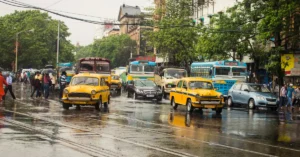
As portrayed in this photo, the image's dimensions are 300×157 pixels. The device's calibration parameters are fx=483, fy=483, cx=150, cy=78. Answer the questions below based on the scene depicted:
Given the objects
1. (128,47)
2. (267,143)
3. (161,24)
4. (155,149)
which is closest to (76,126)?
(155,149)

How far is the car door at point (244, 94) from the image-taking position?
29708 mm

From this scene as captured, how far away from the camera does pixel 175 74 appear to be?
40719mm

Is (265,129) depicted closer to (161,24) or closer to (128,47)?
(161,24)

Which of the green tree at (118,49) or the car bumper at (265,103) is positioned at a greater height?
the green tree at (118,49)

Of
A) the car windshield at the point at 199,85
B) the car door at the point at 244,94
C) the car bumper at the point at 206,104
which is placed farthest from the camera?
the car door at the point at 244,94

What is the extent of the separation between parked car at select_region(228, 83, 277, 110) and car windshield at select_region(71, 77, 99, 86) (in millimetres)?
10298

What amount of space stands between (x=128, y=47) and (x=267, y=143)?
89.8 metres

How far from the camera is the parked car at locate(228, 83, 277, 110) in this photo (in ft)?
93.9

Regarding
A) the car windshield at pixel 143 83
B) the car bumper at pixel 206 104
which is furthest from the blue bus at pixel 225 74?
the car bumper at pixel 206 104

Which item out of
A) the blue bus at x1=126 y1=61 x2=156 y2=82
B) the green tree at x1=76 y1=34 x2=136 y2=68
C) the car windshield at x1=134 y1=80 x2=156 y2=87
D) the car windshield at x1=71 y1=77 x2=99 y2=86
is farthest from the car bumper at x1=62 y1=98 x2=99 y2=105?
the green tree at x1=76 y1=34 x2=136 y2=68

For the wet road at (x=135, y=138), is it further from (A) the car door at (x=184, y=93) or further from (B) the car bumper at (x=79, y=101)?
(A) the car door at (x=184, y=93)

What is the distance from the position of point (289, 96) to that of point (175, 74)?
37.4 ft

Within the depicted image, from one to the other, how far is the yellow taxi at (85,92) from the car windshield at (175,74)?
16921 mm

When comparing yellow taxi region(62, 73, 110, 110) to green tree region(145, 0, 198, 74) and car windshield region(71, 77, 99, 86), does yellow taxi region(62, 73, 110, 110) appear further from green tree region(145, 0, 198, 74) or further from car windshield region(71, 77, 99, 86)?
green tree region(145, 0, 198, 74)
